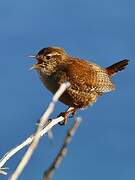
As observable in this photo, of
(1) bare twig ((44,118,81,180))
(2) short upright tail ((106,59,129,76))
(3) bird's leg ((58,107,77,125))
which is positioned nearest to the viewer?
(1) bare twig ((44,118,81,180))

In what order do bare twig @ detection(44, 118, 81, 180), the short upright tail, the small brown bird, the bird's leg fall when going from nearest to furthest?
1. bare twig @ detection(44, 118, 81, 180)
2. the bird's leg
3. the small brown bird
4. the short upright tail

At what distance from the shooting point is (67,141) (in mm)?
631

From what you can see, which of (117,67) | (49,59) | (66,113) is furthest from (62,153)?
(117,67)

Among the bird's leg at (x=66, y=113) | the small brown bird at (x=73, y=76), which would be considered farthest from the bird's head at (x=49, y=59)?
the bird's leg at (x=66, y=113)

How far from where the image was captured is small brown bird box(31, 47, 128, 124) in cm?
368

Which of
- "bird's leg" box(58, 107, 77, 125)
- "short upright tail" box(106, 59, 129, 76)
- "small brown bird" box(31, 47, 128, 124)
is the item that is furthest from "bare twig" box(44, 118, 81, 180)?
"short upright tail" box(106, 59, 129, 76)

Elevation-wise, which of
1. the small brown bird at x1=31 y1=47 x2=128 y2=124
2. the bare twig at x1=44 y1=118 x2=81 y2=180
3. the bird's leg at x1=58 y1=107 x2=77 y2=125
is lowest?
the bare twig at x1=44 y1=118 x2=81 y2=180

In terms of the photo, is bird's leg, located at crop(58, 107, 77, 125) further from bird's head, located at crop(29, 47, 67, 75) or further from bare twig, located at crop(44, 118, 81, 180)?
bare twig, located at crop(44, 118, 81, 180)

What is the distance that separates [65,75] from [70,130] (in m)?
3.19

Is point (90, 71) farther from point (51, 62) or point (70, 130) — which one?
point (70, 130)

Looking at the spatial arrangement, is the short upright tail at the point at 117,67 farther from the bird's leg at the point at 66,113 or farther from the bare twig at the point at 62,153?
the bare twig at the point at 62,153

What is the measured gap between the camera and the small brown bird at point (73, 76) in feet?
12.1

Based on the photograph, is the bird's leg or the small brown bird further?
the small brown bird

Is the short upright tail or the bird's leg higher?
the short upright tail
